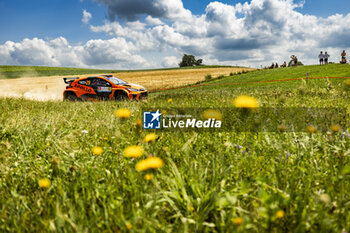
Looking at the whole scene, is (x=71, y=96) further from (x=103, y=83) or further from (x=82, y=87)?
(x=103, y=83)

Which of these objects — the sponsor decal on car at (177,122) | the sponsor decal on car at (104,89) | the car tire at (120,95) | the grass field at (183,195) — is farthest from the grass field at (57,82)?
the grass field at (183,195)

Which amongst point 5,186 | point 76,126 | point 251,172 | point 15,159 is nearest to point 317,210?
point 251,172

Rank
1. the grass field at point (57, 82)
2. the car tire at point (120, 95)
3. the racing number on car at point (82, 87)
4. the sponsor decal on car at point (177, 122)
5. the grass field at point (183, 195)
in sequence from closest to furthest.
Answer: the grass field at point (183, 195) → the sponsor decal on car at point (177, 122) → the car tire at point (120, 95) → the racing number on car at point (82, 87) → the grass field at point (57, 82)

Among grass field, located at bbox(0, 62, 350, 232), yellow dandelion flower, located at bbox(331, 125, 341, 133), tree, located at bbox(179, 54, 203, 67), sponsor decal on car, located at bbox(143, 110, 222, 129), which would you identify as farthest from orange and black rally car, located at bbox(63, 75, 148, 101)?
tree, located at bbox(179, 54, 203, 67)

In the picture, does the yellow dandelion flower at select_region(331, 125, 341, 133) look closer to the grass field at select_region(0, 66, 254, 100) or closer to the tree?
the grass field at select_region(0, 66, 254, 100)

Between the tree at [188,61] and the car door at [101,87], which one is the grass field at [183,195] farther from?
the tree at [188,61]

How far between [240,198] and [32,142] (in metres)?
2.82

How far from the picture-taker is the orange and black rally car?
14116 millimetres

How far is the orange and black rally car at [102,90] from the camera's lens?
14116 millimetres

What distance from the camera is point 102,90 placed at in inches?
582

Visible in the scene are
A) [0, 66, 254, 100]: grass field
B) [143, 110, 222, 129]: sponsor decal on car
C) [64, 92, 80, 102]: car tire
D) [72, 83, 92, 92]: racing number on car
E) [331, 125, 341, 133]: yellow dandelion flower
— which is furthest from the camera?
[0, 66, 254, 100]: grass field

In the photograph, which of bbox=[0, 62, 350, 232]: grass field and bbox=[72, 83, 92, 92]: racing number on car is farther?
bbox=[72, 83, 92, 92]: racing number on car

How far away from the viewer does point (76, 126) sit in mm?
4223

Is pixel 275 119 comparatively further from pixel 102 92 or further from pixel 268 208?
pixel 102 92
